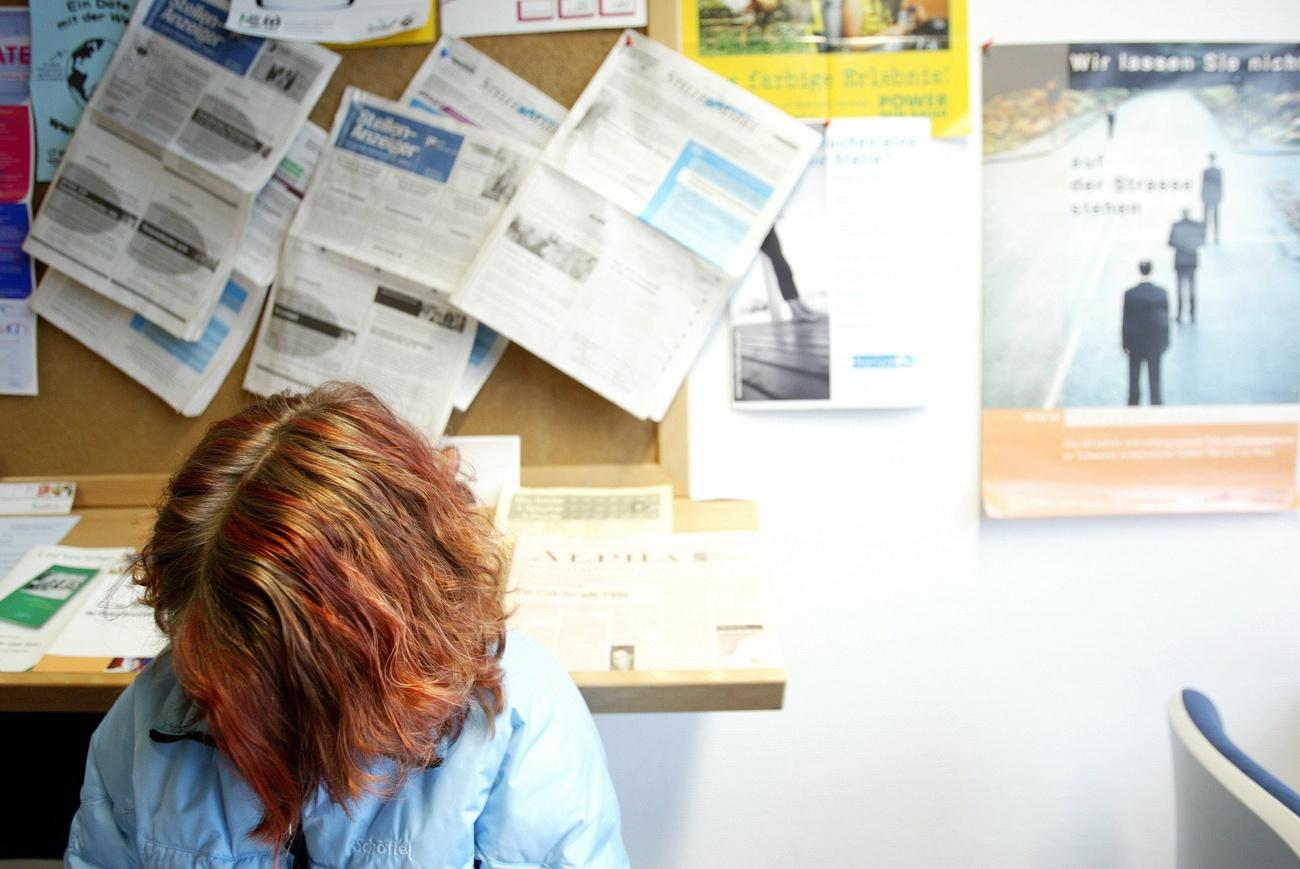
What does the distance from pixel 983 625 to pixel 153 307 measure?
1251 mm

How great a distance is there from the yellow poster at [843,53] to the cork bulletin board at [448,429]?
0.16 meters

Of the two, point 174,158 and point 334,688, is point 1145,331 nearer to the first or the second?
point 334,688

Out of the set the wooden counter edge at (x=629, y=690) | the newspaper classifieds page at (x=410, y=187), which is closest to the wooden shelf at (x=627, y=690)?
the wooden counter edge at (x=629, y=690)

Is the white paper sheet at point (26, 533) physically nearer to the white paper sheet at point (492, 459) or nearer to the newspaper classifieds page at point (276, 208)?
the newspaper classifieds page at point (276, 208)

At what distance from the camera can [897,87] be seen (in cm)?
119

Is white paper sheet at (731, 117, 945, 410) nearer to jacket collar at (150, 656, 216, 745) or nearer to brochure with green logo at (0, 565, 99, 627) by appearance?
jacket collar at (150, 656, 216, 745)

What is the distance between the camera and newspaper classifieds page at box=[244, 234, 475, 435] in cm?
124

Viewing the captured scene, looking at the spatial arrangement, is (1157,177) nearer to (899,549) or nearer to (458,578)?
(899,549)

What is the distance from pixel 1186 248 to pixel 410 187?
1044mm

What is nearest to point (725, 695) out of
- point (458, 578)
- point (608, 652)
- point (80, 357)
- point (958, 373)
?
point (608, 652)

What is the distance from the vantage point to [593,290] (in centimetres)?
121

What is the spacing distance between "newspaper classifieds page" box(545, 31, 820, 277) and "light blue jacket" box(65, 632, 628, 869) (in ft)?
2.17

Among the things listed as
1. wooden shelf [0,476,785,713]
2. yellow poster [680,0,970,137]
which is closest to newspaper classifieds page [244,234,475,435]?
wooden shelf [0,476,785,713]

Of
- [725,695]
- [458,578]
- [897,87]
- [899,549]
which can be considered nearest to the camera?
[458,578]
